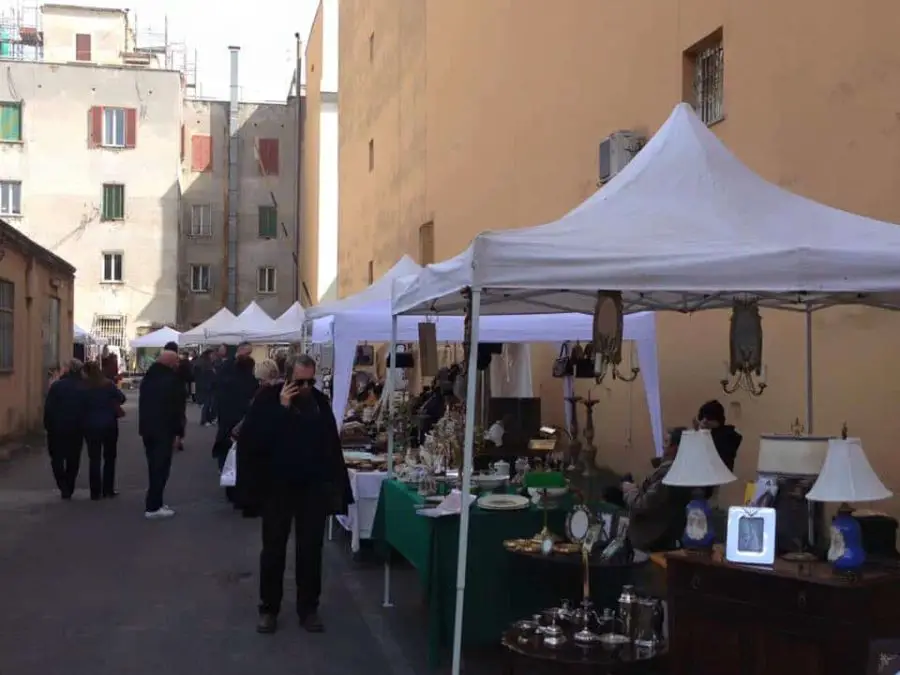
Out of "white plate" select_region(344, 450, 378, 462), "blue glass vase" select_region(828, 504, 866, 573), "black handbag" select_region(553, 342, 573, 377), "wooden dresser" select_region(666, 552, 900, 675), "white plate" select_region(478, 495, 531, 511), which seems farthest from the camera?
"black handbag" select_region(553, 342, 573, 377)

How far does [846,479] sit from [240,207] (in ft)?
128

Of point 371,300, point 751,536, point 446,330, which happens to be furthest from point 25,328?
point 751,536

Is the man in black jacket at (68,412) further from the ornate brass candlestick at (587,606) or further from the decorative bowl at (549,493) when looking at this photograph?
the ornate brass candlestick at (587,606)

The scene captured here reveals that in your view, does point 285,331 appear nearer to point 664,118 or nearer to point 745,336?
point 664,118

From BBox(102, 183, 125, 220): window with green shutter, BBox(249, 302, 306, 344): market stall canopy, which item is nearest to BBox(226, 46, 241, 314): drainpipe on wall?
BBox(102, 183, 125, 220): window with green shutter

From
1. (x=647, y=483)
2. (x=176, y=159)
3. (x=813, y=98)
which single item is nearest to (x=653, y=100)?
(x=813, y=98)

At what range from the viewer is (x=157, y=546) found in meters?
9.91

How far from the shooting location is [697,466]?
5.39m

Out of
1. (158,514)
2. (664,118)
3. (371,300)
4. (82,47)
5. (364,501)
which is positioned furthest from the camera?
(82,47)

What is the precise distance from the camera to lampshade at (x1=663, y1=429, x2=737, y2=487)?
17.5ft

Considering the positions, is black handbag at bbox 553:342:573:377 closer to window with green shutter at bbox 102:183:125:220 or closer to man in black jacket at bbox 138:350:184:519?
man in black jacket at bbox 138:350:184:519

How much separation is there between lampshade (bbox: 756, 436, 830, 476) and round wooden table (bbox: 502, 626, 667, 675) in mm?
1056

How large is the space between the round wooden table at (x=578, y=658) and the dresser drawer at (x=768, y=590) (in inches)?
14.8

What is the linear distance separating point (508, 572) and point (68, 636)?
2.95 metres
